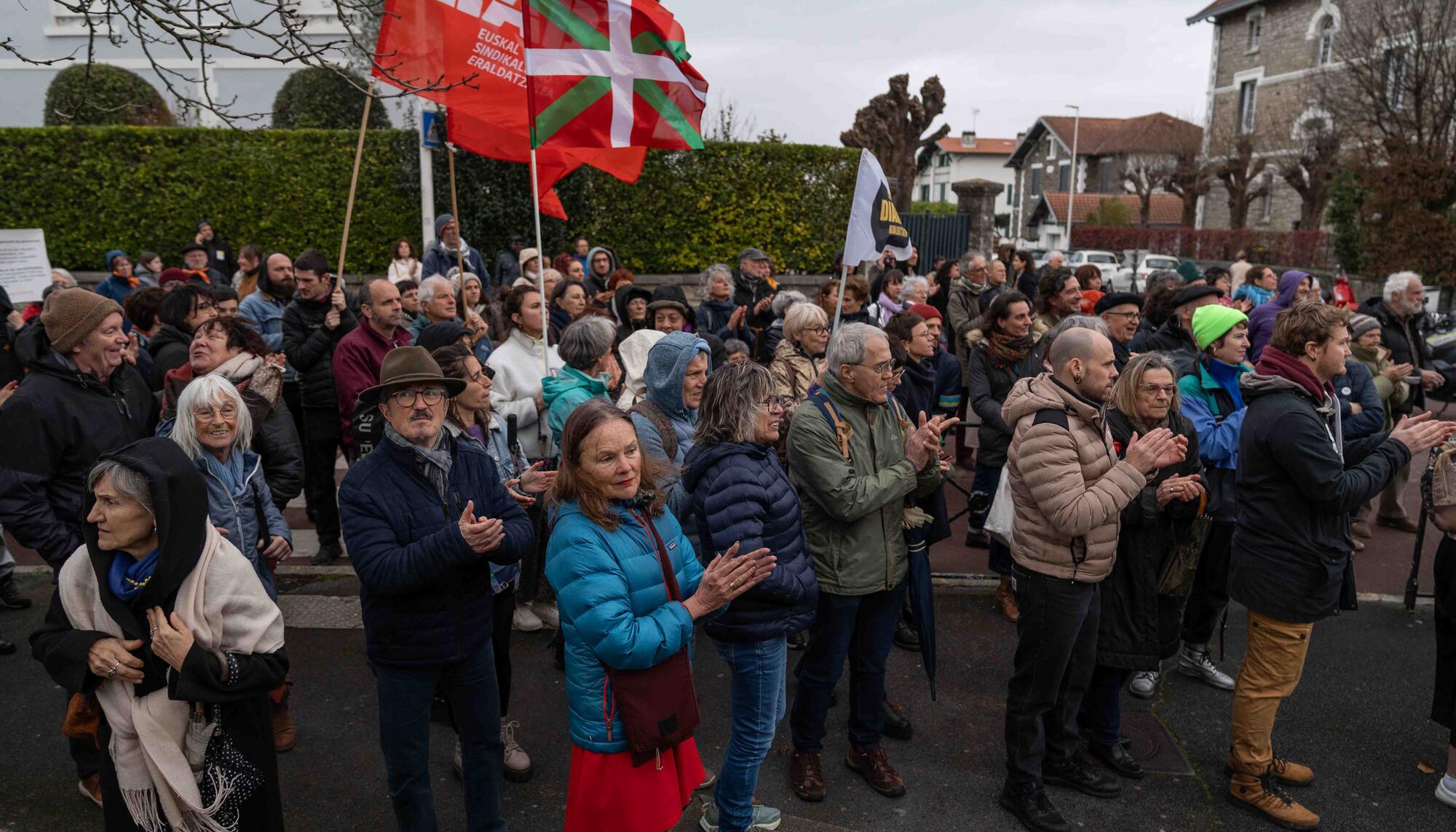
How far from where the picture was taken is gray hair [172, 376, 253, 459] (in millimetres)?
3773

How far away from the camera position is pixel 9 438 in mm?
3904

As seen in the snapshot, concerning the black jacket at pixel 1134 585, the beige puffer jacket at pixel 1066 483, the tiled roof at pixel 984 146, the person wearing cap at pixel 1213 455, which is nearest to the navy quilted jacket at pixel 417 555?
the beige puffer jacket at pixel 1066 483

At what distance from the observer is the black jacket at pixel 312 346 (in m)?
6.30

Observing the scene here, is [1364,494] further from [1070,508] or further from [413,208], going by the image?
[413,208]

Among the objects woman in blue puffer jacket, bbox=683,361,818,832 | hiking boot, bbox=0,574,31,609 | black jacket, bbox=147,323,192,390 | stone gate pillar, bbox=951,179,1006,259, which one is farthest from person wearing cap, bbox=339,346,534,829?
stone gate pillar, bbox=951,179,1006,259

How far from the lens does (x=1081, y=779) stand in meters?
4.05

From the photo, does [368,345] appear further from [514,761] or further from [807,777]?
[807,777]

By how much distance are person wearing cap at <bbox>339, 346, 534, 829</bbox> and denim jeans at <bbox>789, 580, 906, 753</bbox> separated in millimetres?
1260

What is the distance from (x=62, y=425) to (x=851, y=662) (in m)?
3.46

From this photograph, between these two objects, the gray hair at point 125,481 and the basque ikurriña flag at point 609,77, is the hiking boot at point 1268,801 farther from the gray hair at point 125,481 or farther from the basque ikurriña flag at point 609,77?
the basque ikurriña flag at point 609,77

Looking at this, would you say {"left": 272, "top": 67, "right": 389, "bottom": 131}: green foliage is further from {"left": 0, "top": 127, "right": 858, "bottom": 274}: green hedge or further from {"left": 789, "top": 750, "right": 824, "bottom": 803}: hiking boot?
{"left": 789, "top": 750, "right": 824, "bottom": 803}: hiking boot

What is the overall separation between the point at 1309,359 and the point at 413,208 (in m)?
13.3

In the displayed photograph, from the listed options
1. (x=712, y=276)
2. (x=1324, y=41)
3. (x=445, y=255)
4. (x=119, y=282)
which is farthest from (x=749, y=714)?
(x=1324, y=41)

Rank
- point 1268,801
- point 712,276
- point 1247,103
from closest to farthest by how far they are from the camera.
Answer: point 1268,801, point 712,276, point 1247,103
